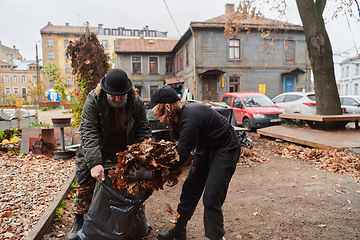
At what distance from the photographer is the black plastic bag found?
246cm

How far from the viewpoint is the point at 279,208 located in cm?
371

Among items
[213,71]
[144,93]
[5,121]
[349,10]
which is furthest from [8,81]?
[349,10]

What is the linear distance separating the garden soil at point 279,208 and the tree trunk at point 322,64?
15.8ft

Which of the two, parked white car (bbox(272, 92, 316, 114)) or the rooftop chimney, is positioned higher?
the rooftop chimney

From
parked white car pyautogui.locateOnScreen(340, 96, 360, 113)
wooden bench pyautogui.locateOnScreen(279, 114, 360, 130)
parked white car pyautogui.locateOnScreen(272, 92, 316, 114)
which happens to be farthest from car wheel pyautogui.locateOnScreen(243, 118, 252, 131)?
parked white car pyautogui.locateOnScreen(340, 96, 360, 113)

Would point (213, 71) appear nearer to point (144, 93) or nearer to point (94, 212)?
point (144, 93)

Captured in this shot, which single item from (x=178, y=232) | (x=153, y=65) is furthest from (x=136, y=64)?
(x=178, y=232)

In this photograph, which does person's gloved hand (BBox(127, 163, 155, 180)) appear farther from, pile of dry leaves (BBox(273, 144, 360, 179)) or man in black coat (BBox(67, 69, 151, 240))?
pile of dry leaves (BBox(273, 144, 360, 179))

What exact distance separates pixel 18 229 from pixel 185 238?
6.39 ft

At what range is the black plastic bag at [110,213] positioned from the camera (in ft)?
8.08

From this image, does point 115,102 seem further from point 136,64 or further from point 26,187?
point 136,64

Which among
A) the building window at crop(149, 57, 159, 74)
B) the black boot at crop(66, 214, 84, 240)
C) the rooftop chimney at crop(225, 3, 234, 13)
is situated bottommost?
the black boot at crop(66, 214, 84, 240)

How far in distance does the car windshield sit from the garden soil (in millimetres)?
6079

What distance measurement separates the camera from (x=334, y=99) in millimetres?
9250
